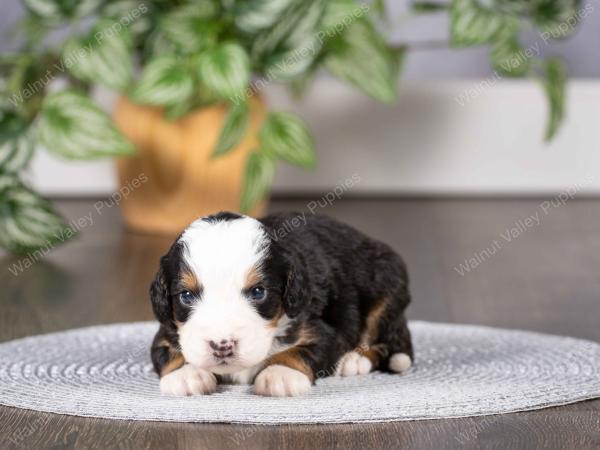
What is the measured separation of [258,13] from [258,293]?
5.43 ft

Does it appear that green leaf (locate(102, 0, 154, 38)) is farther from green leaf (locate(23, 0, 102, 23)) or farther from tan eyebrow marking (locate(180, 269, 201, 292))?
tan eyebrow marking (locate(180, 269, 201, 292))

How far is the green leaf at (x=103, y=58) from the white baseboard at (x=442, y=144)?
3.65ft

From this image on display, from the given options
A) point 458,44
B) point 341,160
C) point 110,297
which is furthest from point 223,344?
point 341,160

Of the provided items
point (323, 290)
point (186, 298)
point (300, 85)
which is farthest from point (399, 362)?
point (300, 85)

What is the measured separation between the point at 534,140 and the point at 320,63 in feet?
3.50

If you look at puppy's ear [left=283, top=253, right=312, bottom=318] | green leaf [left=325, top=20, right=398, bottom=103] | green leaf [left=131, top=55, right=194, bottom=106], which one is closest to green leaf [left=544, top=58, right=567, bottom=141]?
green leaf [left=325, top=20, right=398, bottom=103]

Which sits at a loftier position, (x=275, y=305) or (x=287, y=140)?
(x=275, y=305)

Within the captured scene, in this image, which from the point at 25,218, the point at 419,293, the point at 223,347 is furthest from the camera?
the point at 25,218

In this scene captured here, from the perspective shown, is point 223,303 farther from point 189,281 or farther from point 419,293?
point 419,293

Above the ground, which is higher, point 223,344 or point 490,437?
point 223,344

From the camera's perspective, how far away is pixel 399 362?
6.46 feet

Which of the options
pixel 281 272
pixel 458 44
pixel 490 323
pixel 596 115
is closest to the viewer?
pixel 281 272

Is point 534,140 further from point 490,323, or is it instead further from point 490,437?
point 490,437

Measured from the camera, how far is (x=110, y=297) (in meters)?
2.77
